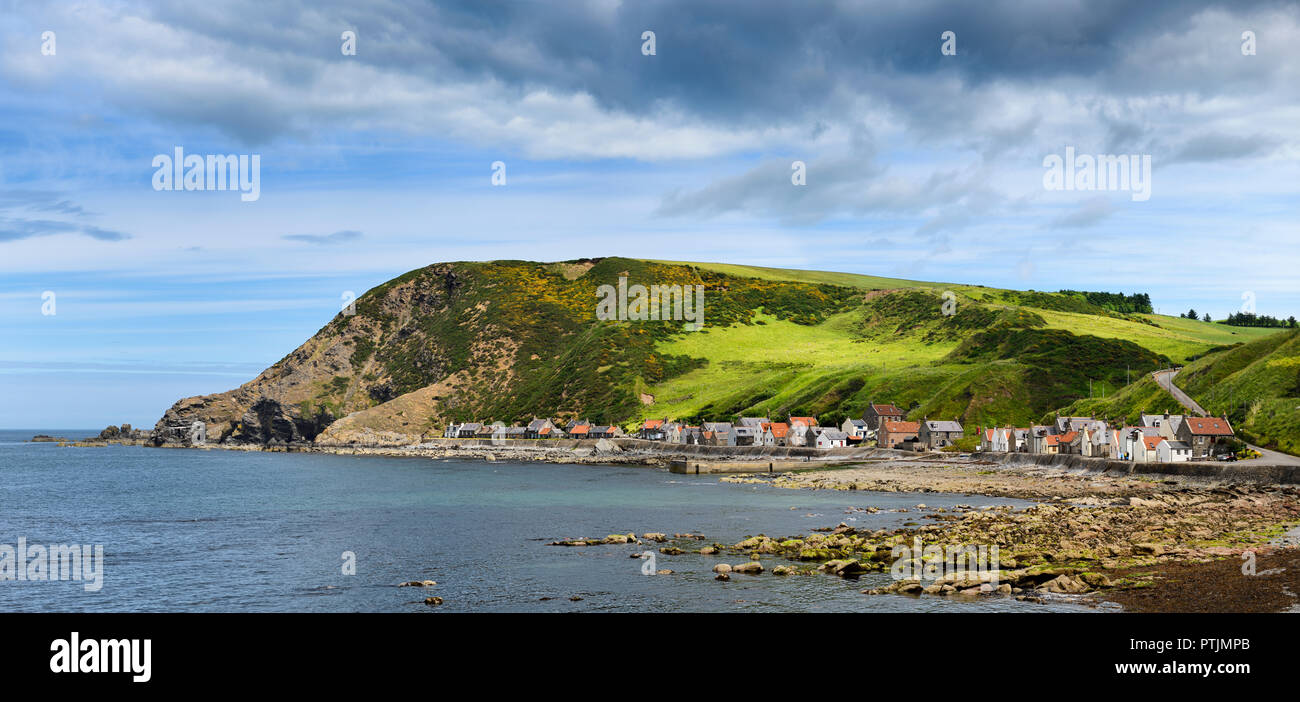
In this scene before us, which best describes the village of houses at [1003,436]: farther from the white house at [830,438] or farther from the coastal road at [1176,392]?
the coastal road at [1176,392]

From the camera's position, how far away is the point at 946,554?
44.6 metres

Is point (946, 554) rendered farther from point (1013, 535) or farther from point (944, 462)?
point (944, 462)

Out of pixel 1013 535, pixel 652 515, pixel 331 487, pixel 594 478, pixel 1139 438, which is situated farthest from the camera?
pixel 594 478

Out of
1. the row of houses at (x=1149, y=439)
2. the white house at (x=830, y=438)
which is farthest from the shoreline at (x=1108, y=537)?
the white house at (x=830, y=438)

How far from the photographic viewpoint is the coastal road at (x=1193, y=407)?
277 feet

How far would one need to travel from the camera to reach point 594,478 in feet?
411

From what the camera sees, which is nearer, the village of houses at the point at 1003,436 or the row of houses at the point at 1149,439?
the row of houses at the point at 1149,439
